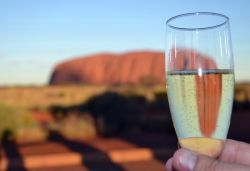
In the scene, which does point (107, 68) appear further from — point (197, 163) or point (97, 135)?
point (197, 163)

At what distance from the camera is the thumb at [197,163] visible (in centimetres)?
152

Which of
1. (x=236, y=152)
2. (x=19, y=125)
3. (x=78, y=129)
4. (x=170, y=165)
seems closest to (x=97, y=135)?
(x=78, y=129)

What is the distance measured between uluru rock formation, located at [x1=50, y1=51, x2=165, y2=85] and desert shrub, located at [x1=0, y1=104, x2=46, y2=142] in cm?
5116

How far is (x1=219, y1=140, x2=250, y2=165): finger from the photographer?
2.02 meters

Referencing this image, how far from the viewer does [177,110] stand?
1638 mm

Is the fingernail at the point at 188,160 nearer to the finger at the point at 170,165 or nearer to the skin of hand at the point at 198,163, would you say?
the skin of hand at the point at 198,163

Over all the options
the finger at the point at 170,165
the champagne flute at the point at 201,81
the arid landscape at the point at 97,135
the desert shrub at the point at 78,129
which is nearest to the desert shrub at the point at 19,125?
the arid landscape at the point at 97,135

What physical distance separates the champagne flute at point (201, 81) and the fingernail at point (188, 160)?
4 centimetres

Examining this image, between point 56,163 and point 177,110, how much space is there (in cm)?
764

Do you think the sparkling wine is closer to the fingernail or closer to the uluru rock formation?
the fingernail

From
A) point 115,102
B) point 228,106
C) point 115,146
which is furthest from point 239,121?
point 228,106

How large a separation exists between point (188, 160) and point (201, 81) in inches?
9.9

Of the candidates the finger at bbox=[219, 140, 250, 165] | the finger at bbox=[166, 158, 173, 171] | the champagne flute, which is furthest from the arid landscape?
the champagne flute

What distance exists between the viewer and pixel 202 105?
156 centimetres
